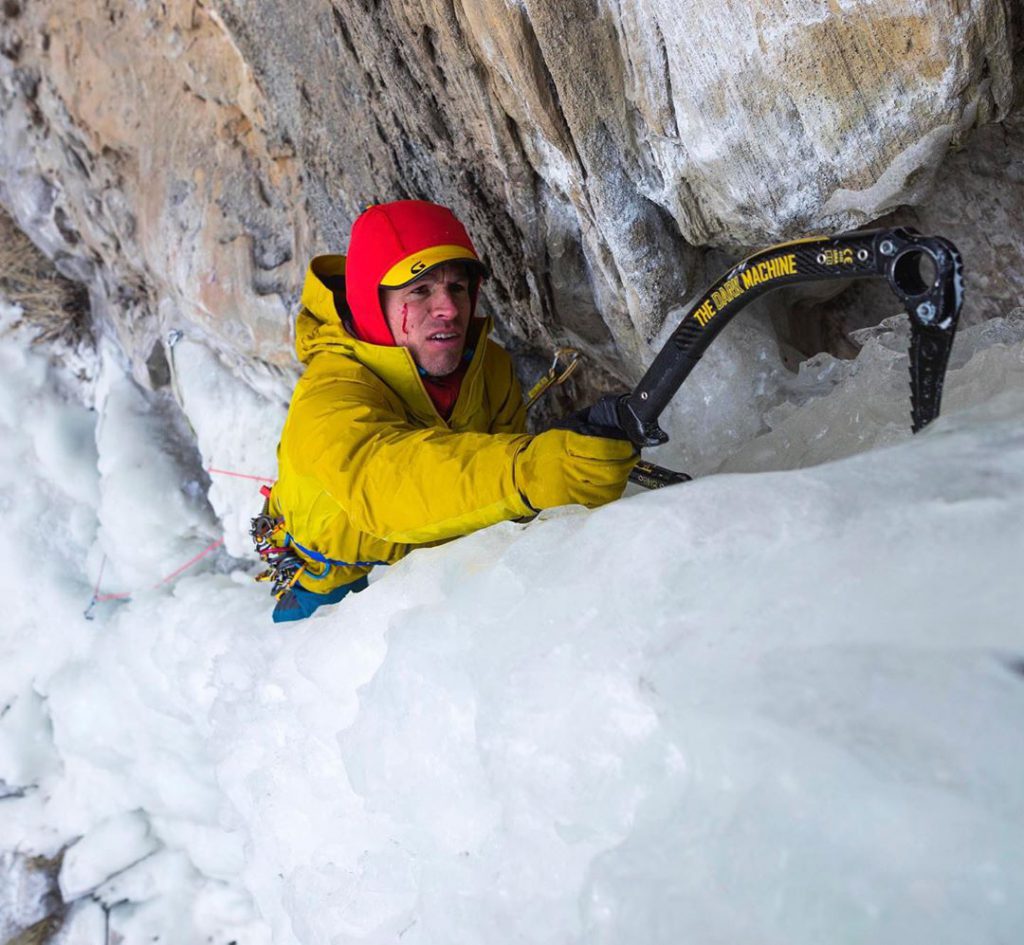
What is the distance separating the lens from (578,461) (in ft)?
4.48

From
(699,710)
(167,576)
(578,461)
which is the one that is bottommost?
(167,576)

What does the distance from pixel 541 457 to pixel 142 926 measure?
2.92 m

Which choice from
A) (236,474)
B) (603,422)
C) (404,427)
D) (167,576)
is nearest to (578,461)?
(603,422)

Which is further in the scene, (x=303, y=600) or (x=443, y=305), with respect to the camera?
(x=303, y=600)

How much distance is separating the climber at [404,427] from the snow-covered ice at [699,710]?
105 mm

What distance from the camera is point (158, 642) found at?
314cm

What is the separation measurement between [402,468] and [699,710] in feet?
2.23

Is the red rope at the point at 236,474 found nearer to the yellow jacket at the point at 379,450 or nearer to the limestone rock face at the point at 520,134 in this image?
the limestone rock face at the point at 520,134

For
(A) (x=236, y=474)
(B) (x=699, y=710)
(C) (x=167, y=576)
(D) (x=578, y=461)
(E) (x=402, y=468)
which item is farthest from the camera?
(C) (x=167, y=576)

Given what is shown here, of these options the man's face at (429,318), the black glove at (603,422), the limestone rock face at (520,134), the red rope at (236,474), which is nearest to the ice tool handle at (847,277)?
the black glove at (603,422)

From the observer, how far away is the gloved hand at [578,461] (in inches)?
53.7

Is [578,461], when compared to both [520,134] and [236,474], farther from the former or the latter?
[236,474]

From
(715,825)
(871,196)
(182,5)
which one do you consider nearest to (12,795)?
(182,5)

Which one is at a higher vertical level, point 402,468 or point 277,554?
point 402,468
